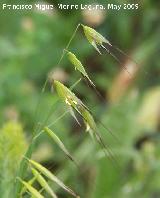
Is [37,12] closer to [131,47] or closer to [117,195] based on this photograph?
[131,47]

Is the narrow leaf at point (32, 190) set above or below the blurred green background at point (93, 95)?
above

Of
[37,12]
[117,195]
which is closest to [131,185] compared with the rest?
[117,195]

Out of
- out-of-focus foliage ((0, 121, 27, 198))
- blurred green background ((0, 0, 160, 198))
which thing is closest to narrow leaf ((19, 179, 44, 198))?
out-of-focus foliage ((0, 121, 27, 198))

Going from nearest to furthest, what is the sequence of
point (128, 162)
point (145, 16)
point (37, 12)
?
point (128, 162), point (37, 12), point (145, 16)

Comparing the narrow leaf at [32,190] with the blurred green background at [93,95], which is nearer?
the narrow leaf at [32,190]

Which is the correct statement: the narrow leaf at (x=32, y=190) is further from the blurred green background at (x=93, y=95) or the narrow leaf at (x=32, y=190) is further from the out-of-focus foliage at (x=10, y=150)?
the blurred green background at (x=93, y=95)

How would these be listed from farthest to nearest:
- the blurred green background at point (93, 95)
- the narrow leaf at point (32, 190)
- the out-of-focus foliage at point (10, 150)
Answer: the blurred green background at point (93, 95) < the out-of-focus foliage at point (10, 150) < the narrow leaf at point (32, 190)

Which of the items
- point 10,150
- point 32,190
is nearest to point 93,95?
point 10,150

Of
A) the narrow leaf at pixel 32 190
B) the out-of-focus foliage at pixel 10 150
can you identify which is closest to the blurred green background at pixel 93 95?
the out-of-focus foliage at pixel 10 150
